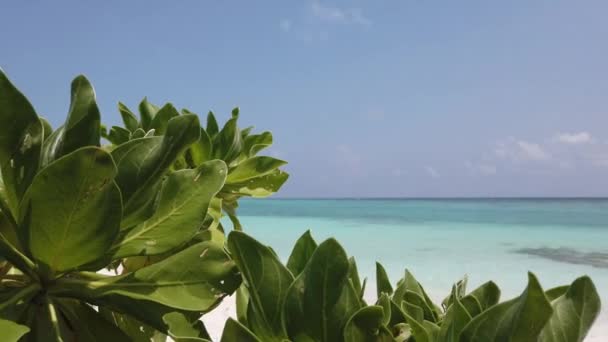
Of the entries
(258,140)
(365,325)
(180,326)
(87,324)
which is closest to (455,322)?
(365,325)

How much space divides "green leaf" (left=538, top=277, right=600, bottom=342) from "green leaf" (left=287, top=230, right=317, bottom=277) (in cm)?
27

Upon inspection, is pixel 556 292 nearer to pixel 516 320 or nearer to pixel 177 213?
pixel 516 320

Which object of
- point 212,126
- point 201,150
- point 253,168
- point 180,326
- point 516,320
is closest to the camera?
point 516,320

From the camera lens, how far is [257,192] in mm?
1572

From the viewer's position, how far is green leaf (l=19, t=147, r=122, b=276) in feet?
1.53

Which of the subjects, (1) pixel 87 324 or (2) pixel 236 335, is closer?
(2) pixel 236 335

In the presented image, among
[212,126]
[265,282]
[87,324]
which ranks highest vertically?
[212,126]

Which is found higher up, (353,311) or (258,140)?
(258,140)

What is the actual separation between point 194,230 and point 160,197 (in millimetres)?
62

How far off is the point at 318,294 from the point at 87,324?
0.33m

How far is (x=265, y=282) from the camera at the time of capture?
510mm

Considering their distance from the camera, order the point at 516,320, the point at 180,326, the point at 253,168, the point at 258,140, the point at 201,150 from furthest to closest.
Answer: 1. the point at 258,140
2. the point at 253,168
3. the point at 201,150
4. the point at 180,326
5. the point at 516,320

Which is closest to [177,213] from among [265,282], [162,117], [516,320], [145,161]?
[145,161]

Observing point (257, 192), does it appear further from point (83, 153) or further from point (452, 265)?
point (452, 265)
